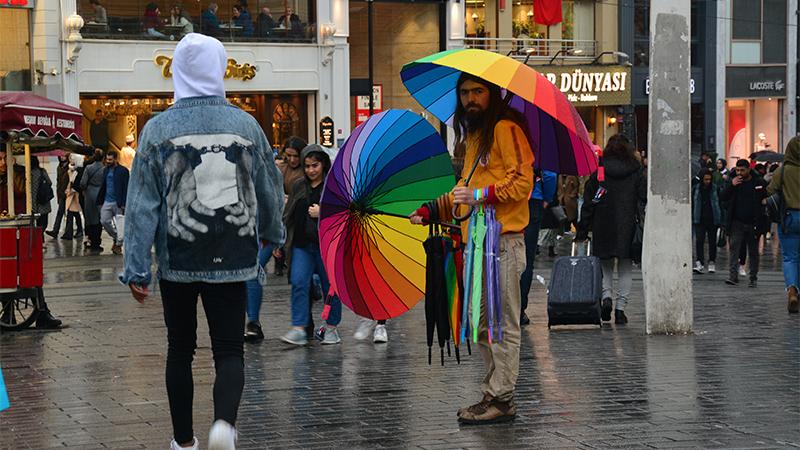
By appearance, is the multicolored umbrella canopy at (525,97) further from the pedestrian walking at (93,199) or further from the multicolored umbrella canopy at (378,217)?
the pedestrian walking at (93,199)

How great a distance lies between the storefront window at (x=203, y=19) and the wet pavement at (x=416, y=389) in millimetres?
23055

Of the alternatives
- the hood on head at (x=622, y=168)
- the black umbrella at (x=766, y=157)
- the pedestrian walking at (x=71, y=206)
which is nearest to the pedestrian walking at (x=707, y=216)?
the hood on head at (x=622, y=168)

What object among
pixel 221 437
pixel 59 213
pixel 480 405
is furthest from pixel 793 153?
pixel 59 213

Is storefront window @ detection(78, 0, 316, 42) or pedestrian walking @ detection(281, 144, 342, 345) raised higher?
storefront window @ detection(78, 0, 316, 42)

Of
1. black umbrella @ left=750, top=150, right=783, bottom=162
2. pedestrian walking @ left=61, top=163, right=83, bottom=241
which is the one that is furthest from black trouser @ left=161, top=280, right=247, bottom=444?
black umbrella @ left=750, top=150, right=783, bottom=162

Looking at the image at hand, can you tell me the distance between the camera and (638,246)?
13.2 m

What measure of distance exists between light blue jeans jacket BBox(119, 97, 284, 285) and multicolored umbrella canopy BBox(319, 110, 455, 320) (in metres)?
2.39

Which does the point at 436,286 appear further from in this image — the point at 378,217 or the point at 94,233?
the point at 94,233

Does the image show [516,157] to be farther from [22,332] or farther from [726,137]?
[726,137]

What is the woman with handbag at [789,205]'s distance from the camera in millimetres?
14305

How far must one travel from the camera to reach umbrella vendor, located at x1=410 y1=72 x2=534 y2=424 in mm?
7617

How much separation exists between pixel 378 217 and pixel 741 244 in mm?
11275

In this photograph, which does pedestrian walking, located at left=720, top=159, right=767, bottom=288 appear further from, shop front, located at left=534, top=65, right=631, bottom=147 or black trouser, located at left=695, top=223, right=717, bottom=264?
shop front, located at left=534, top=65, right=631, bottom=147

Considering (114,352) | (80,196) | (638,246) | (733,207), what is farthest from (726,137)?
(114,352)
